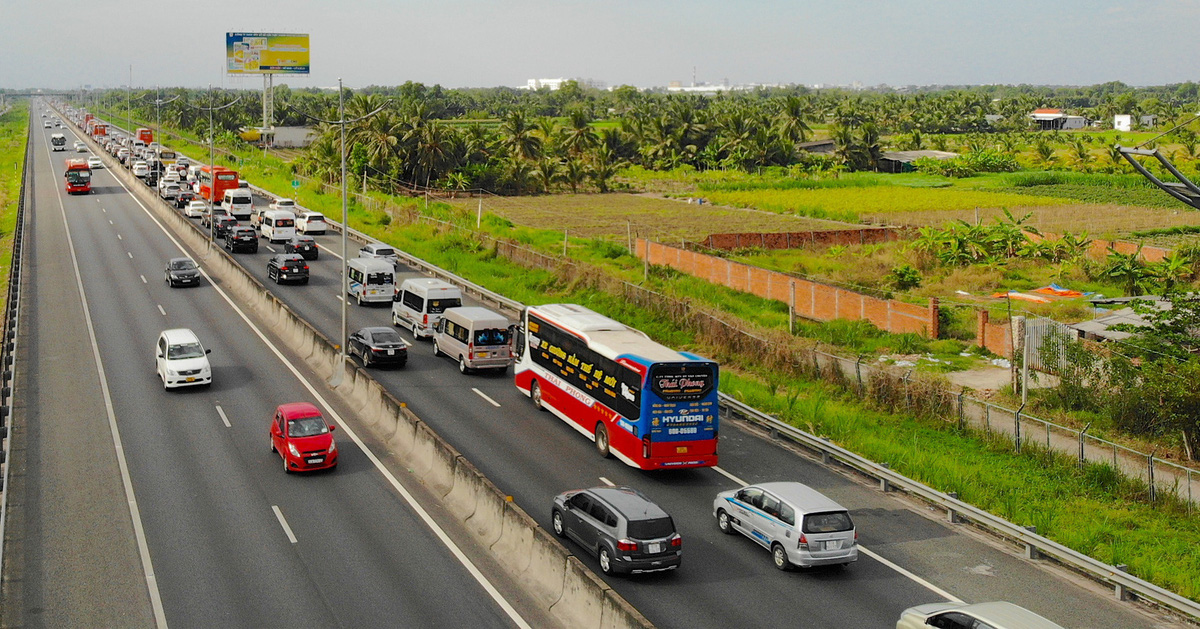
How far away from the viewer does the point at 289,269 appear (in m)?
55.7

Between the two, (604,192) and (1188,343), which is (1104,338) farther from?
(604,192)

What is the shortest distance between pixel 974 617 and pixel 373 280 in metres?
38.0

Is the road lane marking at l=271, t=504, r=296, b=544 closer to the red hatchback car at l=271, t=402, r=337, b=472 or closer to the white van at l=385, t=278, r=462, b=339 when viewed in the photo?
the red hatchback car at l=271, t=402, r=337, b=472

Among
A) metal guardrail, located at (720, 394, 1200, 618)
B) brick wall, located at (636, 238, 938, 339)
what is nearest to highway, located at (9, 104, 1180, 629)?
metal guardrail, located at (720, 394, 1200, 618)

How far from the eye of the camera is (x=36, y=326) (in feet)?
150

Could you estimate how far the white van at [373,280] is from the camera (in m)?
50.6

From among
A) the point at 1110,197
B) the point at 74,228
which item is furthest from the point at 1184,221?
the point at 74,228

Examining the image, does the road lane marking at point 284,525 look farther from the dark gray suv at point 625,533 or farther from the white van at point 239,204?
the white van at point 239,204

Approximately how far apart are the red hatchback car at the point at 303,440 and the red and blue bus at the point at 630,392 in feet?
23.6

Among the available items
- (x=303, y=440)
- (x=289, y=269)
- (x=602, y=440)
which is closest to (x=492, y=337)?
(x=602, y=440)

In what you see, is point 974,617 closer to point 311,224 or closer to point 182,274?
point 182,274

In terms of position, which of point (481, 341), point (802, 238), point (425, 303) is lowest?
point (481, 341)

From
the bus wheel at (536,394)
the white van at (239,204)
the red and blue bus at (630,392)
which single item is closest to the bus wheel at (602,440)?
the red and blue bus at (630,392)

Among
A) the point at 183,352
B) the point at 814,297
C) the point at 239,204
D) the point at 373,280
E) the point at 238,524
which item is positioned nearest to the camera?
the point at 238,524
